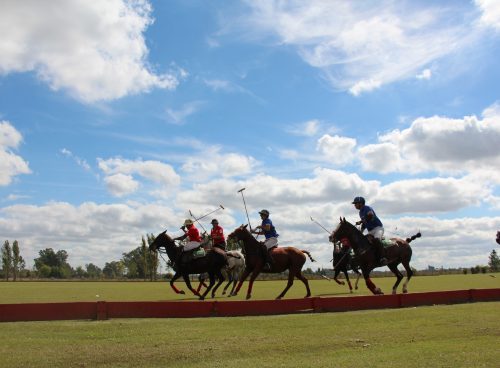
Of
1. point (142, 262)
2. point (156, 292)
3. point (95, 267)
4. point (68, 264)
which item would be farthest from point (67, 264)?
point (156, 292)

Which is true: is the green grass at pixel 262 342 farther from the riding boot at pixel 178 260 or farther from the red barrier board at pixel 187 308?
the riding boot at pixel 178 260

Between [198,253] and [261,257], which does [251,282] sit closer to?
[261,257]

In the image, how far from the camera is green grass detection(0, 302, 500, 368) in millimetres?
7473

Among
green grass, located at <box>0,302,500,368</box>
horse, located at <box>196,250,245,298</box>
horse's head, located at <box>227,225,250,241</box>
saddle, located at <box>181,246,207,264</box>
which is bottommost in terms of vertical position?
green grass, located at <box>0,302,500,368</box>

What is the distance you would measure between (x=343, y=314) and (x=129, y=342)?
5458 mm

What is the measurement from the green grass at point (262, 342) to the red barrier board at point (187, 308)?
46cm

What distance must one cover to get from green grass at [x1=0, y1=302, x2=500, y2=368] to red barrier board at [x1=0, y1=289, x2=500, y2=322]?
460 millimetres

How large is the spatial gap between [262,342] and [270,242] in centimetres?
944

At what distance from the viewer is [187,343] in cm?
871

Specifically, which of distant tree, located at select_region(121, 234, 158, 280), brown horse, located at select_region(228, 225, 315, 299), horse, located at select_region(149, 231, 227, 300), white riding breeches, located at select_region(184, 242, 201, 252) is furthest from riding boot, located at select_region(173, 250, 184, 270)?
distant tree, located at select_region(121, 234, 158, 280)

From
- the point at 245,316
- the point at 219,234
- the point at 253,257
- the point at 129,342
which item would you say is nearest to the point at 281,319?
the point at 245,316

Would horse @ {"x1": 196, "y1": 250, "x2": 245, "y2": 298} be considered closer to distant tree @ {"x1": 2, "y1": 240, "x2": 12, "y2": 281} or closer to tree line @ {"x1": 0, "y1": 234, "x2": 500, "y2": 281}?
tree line @ {"x1": 0, "y1": 234, "x2": 500, "y2": 281}

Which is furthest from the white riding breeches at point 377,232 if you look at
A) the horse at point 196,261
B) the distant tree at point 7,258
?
the distant tree at point 7,258

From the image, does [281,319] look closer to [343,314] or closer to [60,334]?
[343,314]
